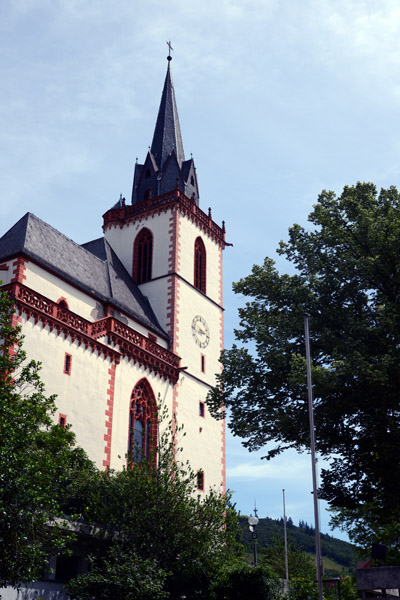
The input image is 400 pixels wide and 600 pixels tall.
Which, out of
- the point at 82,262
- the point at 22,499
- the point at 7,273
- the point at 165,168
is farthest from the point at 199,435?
the point at 22,499

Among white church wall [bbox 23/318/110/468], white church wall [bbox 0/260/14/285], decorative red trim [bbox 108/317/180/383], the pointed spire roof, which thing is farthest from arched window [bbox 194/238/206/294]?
white church wall [bbox 0/260/14/285]

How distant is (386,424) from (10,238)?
2098 cm

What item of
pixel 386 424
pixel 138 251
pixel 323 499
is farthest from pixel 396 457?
pixel 138 251

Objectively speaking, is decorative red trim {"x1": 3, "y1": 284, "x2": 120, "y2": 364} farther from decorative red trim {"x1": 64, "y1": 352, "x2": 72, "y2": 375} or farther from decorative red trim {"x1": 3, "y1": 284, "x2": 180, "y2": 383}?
decorative red trim {"x1": 64, "y1": 352, "x2": 72, "y2": 375}

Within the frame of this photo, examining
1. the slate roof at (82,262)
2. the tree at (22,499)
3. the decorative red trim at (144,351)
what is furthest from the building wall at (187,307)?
the tree at (22,499)

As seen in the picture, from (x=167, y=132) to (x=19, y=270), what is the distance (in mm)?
26884

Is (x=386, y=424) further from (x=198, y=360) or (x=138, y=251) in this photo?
(x=138, y=251)

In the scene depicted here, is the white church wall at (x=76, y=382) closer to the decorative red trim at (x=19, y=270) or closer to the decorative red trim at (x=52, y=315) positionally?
the decorative red trim at (x=52, y=315)

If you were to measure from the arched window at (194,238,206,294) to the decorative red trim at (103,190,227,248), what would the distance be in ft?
4.94

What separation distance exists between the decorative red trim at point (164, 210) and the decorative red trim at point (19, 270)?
16.8m

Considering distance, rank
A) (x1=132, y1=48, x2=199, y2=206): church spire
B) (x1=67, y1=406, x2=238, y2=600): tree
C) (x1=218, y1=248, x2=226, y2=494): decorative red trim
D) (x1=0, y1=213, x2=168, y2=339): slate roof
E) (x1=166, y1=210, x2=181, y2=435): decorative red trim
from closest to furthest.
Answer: (x1=67, y1=406, x2=238, y2=600): tree
(x1=0, y1=213, x2=168, y2=339): slate roof
(x1=166, y1=210, x2=181, y2=435): decorative red trim
(x1=218, y1=248, x2=226, y2=494): decorative red trim
(x1=132, y1=48, x2=199, y2=206): church spire

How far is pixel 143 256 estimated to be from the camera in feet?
148

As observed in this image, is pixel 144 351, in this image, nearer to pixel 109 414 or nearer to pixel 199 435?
pixel 109 414

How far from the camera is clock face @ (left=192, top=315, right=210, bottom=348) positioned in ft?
A: 140
